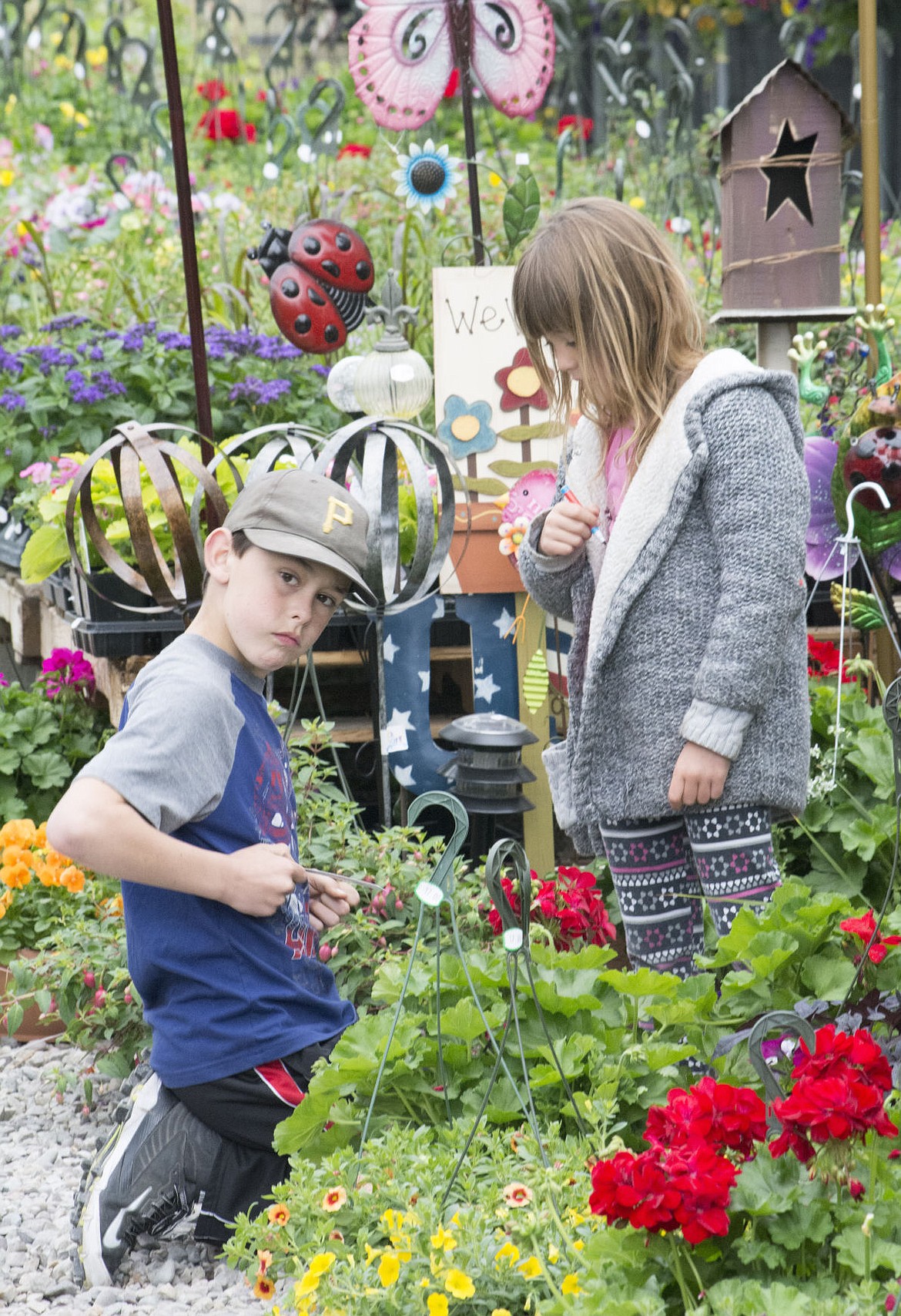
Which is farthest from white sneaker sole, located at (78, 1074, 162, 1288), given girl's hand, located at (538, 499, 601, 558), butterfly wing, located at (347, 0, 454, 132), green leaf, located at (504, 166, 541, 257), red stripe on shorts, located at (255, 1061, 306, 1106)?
butterfly wing, located at (347, 0, 454, 132)

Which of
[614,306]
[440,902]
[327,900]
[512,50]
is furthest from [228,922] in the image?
[512,50]

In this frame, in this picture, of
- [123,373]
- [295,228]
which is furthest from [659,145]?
[295,228]

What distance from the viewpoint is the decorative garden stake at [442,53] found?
3.05 m

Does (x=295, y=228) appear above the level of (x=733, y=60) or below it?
below

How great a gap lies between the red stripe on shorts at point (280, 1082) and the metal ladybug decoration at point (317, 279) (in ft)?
5.67

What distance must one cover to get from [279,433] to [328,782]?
3.37 ft

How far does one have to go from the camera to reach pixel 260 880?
1.72 meters

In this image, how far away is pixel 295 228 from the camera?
9.97ft

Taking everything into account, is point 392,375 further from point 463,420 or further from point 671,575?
point 671,575

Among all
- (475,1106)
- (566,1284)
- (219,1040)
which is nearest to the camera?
(566,1284)

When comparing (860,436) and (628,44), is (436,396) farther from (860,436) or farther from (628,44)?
(628,44)

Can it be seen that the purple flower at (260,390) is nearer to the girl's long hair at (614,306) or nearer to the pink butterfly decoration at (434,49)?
the pink butterfly decoration at (434,49)

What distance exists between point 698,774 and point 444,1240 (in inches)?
30.3

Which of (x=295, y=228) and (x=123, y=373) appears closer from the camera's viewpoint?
(x=295, y=228)
